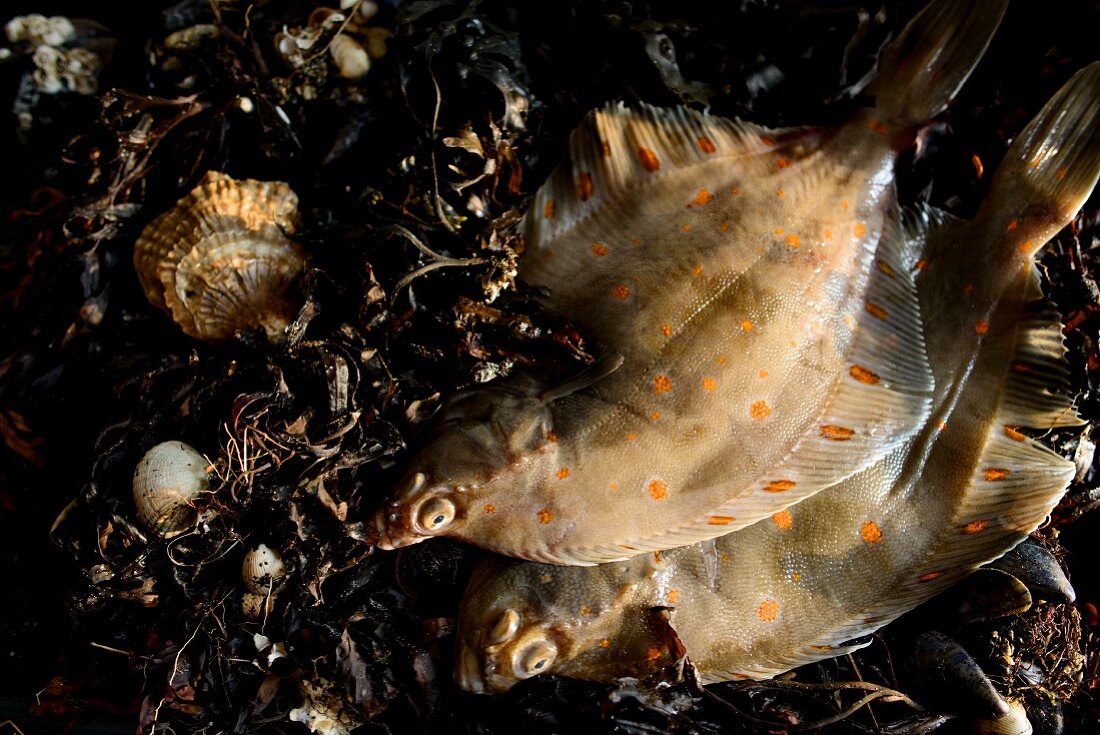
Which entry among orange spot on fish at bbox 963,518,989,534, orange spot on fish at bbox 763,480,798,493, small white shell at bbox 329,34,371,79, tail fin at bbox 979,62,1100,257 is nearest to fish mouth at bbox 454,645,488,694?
orange spot on fish at bbox 763,480,798,493

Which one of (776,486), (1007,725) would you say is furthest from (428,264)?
(1007,725)

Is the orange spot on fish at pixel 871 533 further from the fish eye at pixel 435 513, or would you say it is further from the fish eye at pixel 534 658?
the fish eye at pixel 435 513

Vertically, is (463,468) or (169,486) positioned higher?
(463,468)

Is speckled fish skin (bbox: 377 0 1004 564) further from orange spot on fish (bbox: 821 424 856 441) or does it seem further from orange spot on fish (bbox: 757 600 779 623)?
orange spot on fish (bbox: 757 600 779 623)

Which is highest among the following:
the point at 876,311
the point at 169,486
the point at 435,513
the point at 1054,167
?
the point at 1054,167

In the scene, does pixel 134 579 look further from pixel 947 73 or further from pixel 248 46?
pixel 947 73

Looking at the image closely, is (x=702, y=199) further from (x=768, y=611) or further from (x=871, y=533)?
(x=768, y=611)

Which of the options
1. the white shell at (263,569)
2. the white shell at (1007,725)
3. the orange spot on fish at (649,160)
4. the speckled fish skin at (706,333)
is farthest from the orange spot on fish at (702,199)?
the white shell at (1007,725)

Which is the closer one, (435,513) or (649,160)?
(435,513)
